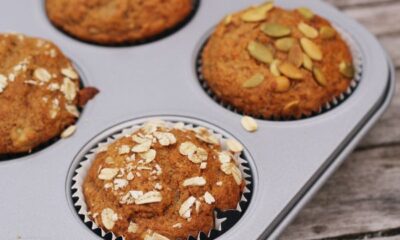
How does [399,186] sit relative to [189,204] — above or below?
below

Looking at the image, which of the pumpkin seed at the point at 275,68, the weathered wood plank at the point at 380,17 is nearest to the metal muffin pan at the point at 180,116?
the pumpkin seed at the point at 275,68

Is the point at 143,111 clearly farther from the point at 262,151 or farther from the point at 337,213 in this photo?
the point at 337,213

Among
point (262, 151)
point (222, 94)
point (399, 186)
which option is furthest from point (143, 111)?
point (399, 186)

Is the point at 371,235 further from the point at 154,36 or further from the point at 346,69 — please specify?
the point at 154,36

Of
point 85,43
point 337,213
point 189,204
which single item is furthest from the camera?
point 85,43

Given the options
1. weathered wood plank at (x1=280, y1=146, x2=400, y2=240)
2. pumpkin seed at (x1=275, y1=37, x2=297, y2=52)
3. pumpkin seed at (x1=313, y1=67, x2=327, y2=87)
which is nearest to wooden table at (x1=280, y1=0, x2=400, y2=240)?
weathered wood plank at (x1=280, y1=146, x2=400, y2=240)

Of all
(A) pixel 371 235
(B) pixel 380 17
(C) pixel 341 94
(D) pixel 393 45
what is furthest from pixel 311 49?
(B) pixel 380 17

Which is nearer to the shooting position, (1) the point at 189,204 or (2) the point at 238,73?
(1) the point at 189,204
